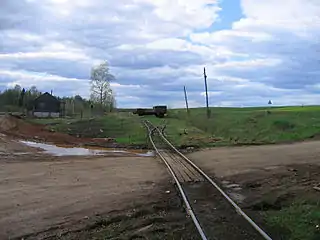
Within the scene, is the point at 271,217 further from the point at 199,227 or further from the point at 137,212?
the point at 137,212

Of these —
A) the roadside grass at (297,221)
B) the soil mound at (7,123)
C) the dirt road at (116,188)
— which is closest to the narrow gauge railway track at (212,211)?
the dirt road at (116,188)

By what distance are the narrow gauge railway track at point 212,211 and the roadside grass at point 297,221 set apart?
0.46 meters

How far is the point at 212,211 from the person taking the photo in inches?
422

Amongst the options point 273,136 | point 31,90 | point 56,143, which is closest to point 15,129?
point 56,143

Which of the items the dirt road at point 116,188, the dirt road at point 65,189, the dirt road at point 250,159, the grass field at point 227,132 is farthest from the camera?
the grass field at point 227,132

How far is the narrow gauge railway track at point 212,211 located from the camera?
8598mm

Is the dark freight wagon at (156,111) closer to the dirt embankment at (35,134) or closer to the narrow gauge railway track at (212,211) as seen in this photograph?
the dirt embankment at (35,134)

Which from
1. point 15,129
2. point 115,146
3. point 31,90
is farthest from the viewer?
→ point 31,90

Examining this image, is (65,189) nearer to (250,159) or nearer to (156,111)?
(250,159)

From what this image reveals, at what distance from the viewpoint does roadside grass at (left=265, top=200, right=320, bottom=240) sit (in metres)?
8.44

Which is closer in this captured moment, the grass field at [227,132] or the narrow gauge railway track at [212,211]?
the narrow gauge railway track at [212,211]

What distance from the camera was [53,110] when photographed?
327 ft

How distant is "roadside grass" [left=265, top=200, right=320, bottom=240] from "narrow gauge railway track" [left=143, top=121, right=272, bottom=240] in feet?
1.52

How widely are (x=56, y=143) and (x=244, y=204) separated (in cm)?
2697
